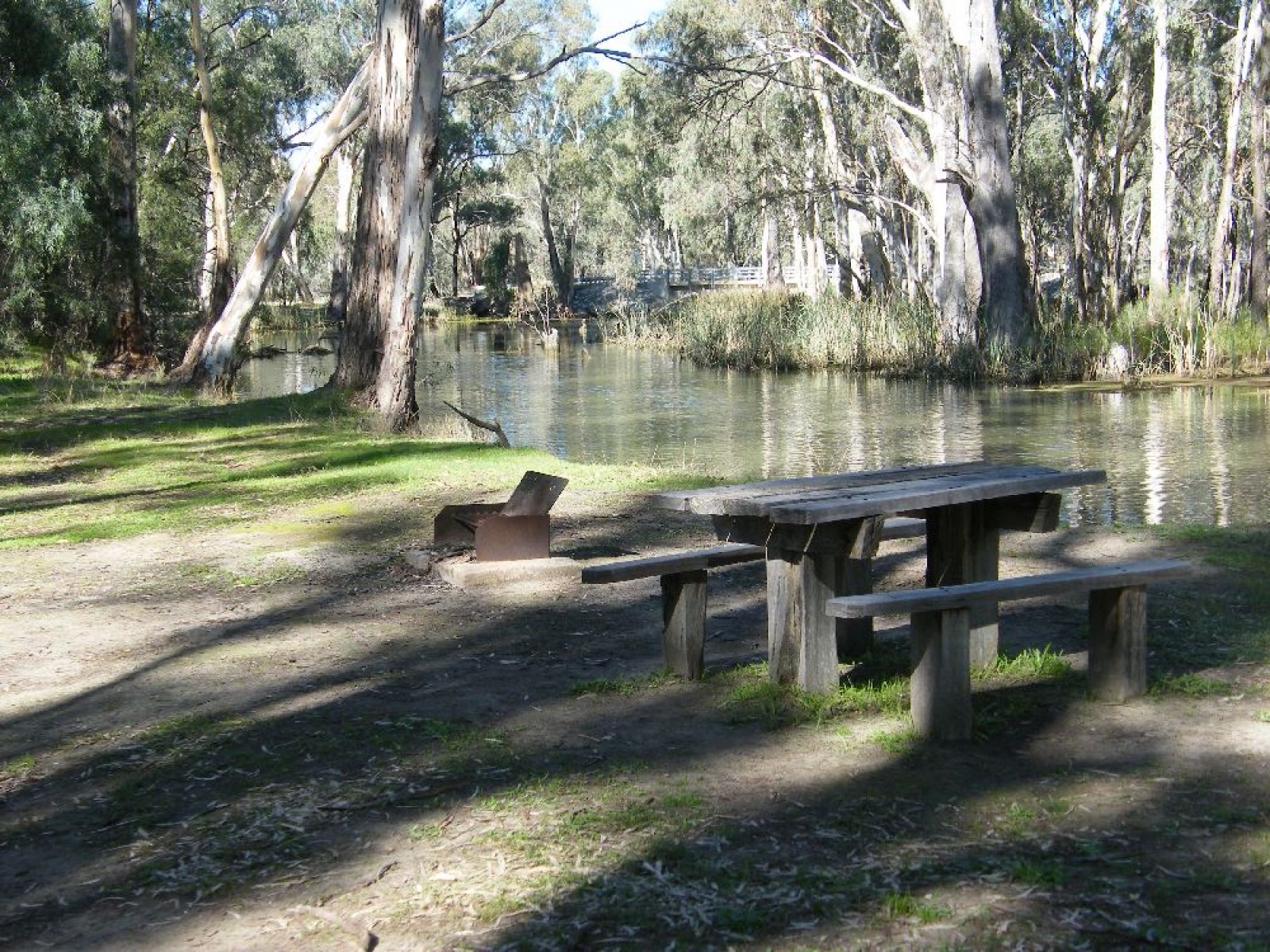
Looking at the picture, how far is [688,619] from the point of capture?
5262 mm

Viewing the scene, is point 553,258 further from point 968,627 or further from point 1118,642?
point 968,627

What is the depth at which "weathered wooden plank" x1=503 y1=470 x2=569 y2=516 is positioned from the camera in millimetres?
7055

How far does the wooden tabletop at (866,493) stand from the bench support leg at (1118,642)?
0.41 meters

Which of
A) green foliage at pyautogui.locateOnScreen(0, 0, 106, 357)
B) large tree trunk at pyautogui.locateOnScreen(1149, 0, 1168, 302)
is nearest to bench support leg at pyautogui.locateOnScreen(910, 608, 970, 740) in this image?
green foliage at pyautogui.locateOnScreen(0, 0, 106, 357)

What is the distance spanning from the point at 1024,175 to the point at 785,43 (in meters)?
19.1

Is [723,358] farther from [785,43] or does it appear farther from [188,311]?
[188,311]

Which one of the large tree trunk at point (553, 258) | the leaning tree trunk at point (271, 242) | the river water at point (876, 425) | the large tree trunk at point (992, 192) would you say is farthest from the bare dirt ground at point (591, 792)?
the large tree trunk at point (553, 258)

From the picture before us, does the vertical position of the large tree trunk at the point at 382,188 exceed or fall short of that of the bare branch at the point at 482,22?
it falls short

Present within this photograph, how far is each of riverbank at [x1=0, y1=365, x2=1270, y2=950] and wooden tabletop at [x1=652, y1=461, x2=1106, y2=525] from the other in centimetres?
71

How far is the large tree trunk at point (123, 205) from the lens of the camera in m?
21.1

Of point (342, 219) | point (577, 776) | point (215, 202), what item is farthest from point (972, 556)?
point (342, 219)

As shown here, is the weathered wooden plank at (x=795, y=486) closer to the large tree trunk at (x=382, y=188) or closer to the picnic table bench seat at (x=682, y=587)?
the picnic table bench seat at (x=682, y=587)

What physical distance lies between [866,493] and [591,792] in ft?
4.53

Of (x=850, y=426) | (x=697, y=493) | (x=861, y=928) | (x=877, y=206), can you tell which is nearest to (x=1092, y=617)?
(x=697, y=493)
